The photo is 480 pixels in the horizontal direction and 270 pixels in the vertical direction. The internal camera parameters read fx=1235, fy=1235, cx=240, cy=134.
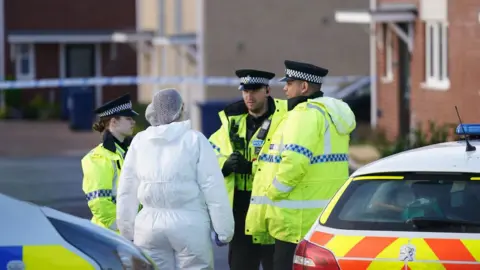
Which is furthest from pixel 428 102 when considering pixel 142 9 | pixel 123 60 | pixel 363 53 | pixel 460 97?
pixel 123 60

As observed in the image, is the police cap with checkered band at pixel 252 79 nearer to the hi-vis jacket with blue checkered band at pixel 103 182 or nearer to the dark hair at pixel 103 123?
the dark hair at pixel 103 123

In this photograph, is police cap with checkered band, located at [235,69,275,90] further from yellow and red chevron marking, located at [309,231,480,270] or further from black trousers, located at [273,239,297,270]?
yellow and red chevron marking, located at [309,231,480,270]

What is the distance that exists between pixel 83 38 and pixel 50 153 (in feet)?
52.8

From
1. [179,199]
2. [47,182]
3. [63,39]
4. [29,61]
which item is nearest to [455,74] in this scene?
[47,182]

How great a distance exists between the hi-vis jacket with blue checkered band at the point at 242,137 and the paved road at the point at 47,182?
12.1 feet

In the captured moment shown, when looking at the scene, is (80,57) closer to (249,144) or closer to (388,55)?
(388,55)

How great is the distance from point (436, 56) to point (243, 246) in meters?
12.9

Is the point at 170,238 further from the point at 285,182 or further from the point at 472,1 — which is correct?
the point at 472,1

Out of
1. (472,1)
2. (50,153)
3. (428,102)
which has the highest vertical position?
(472,1)

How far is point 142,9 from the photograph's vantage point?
39188 mm

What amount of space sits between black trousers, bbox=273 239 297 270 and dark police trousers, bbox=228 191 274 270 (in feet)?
1.67

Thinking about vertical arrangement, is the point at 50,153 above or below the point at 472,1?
below

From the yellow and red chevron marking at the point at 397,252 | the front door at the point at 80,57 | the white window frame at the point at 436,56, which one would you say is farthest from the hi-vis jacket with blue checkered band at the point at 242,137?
the front door at the point at 80,57

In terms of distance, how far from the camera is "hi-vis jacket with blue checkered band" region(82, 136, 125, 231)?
7703 millimetres
